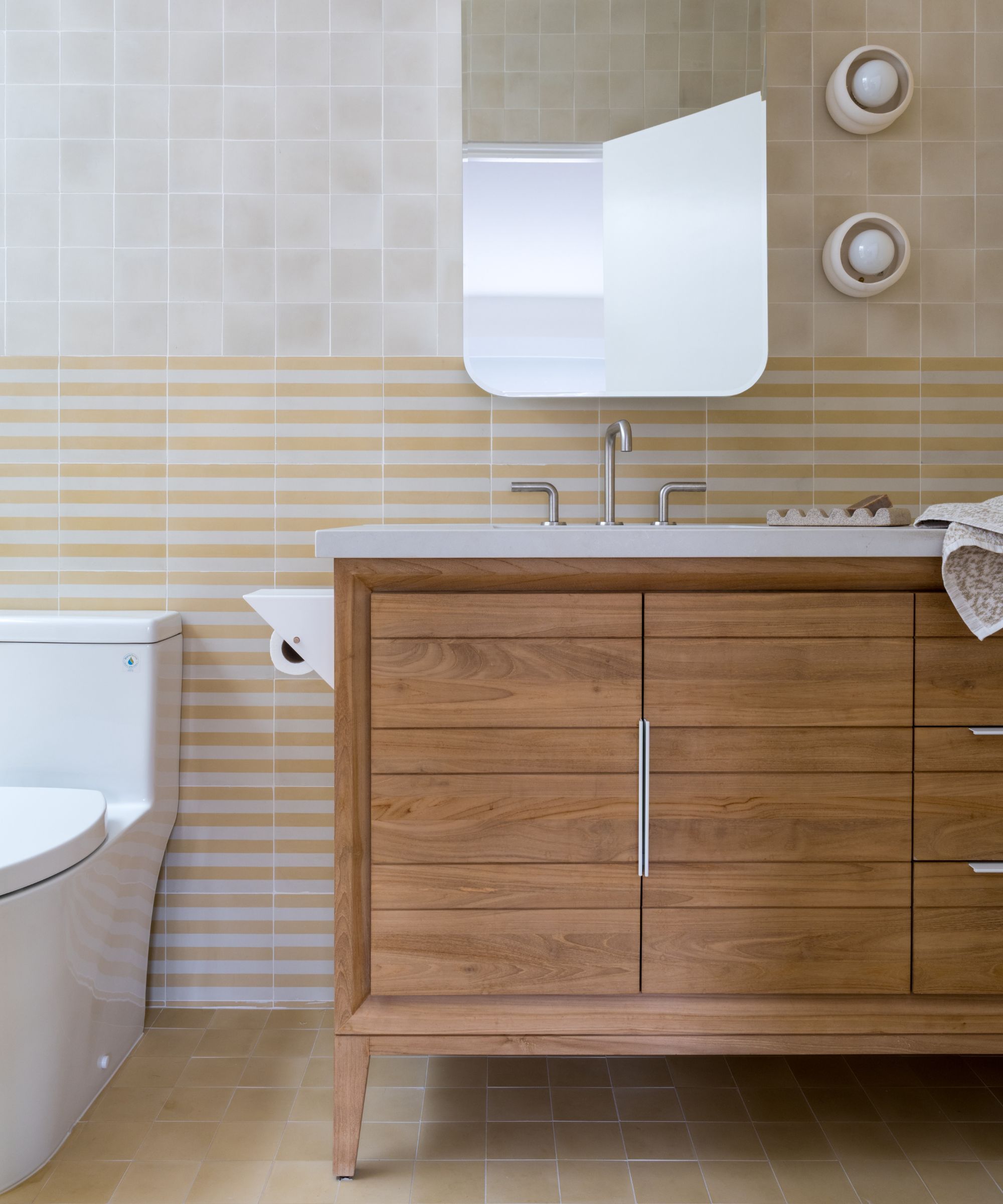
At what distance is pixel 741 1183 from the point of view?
127 centimetres

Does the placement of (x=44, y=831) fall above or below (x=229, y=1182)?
above

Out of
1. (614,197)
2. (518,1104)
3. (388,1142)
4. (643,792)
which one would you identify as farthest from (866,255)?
(388,1142)

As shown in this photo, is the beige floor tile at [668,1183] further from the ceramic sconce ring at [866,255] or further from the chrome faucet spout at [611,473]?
the ceramic sconce ring at [866,255]

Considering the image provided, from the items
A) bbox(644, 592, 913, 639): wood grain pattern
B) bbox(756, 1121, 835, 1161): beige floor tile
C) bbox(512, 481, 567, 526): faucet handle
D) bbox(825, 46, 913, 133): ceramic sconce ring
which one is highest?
bbox(825, 46, 913, 133): ceramic sconce ring

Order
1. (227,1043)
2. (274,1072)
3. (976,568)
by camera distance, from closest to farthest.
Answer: (976,568) < (274,1072) < (227,1043)

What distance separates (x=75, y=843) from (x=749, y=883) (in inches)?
39.0

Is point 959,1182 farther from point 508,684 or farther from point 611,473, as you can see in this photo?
point 611,473

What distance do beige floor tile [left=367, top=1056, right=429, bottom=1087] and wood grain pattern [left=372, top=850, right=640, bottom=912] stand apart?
508mm

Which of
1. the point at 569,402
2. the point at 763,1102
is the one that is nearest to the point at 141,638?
the point at 569,402

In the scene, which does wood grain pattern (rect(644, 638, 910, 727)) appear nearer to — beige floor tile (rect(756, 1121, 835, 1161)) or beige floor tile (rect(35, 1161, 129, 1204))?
beige floor tile (rect(756, 1121, 835, 1161))

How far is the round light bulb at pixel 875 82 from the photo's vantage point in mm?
1668

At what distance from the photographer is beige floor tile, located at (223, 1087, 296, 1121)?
56.0 inches

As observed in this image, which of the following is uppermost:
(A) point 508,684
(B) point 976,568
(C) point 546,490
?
(C) point 546,490

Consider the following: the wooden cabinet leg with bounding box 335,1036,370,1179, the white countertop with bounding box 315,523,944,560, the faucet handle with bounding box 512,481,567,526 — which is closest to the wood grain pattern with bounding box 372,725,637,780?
the white countertop with bounding box 315,523,944,560
